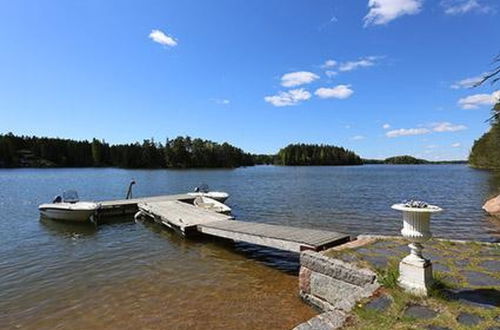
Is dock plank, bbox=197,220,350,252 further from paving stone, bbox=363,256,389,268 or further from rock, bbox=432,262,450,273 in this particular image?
rock, bbox=432,262,450,273

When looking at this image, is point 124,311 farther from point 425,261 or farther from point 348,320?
point 425,261

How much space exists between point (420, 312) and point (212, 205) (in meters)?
14.2

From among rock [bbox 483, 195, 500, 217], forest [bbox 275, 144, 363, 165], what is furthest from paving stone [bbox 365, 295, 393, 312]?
forest [bbox 275, 144, 363, 165]

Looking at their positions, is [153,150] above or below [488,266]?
above

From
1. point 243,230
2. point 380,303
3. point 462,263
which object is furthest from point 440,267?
point 243,230

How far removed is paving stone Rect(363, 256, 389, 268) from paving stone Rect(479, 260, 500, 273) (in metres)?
1.56

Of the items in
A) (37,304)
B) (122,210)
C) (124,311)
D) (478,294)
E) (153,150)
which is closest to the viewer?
(478,294)

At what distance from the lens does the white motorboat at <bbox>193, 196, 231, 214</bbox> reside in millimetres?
16384

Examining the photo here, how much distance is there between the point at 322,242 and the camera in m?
8.13

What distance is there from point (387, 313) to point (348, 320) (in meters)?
0.52

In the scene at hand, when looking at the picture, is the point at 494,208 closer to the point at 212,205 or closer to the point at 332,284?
the point at 212,205

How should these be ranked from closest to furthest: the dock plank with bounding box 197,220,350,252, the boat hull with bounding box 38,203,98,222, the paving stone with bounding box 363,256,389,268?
the paving stone with bounding box 363,256,389,268
the dock plank with bounding box 197,220,350,252
the boat hull with bounding box 38,203,98,222

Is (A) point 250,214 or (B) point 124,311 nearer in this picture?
(B) point 124,311

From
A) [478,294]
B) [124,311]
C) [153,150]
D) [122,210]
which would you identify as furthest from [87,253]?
[153,150]
